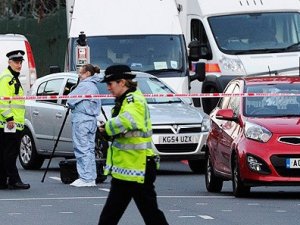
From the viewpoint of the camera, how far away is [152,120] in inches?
863

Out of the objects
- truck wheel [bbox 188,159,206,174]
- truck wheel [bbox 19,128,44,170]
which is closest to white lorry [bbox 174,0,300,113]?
truck wheel [bbox 19,128,44,170]

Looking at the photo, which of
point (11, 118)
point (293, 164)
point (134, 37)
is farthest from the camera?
point (134, 37)

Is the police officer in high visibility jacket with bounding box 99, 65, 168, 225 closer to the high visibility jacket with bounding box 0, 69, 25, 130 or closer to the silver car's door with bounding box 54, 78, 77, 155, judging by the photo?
the high visibility jacket with bounding box 0, 69, 25, 130

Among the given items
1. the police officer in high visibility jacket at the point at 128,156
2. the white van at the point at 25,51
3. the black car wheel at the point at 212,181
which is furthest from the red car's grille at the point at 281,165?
the white van at the point at 25,51

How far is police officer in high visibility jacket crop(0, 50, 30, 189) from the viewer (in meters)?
19.3

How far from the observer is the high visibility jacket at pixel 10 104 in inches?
761

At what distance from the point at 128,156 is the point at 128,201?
383mm

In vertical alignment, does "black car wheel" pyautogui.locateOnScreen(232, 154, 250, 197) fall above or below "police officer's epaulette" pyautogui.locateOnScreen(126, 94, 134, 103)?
below

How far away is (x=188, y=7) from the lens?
1153 inches

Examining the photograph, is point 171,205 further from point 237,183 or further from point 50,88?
point 50,88

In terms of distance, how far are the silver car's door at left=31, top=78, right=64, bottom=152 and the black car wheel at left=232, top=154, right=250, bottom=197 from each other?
5.97 metres

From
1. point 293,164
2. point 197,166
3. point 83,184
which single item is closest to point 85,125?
point 83,184

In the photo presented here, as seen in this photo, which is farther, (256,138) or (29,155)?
(29,155)

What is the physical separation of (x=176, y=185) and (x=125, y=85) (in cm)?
813
